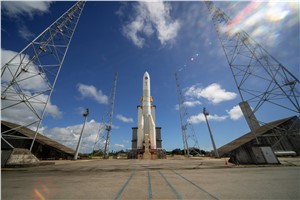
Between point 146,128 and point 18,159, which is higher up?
point 146,128

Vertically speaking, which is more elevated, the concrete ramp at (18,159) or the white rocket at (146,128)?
the white rocket at (146,128)

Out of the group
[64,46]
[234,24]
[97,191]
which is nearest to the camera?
[97,191]

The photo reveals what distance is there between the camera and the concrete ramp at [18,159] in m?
14.9

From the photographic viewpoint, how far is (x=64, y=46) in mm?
20047

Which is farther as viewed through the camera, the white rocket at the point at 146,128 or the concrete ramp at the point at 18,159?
Result: the white rocket at the point at 146,128

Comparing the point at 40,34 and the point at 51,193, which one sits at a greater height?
the point at 40,34

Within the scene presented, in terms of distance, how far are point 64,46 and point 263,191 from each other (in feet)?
80.8

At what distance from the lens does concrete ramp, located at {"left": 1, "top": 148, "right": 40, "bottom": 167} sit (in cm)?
1494

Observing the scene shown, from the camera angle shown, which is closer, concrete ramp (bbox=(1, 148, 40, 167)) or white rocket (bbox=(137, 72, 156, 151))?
concrete ramp (bbox=(1, 148, 40, 167))

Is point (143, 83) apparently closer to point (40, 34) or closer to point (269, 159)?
point (40, 34)

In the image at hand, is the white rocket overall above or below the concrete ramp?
above

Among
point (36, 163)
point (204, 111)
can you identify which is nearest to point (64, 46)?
point (36, 163)

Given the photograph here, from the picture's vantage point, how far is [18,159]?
1559 cm

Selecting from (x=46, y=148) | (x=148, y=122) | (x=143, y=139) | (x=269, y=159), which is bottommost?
(x=269, y=159)
